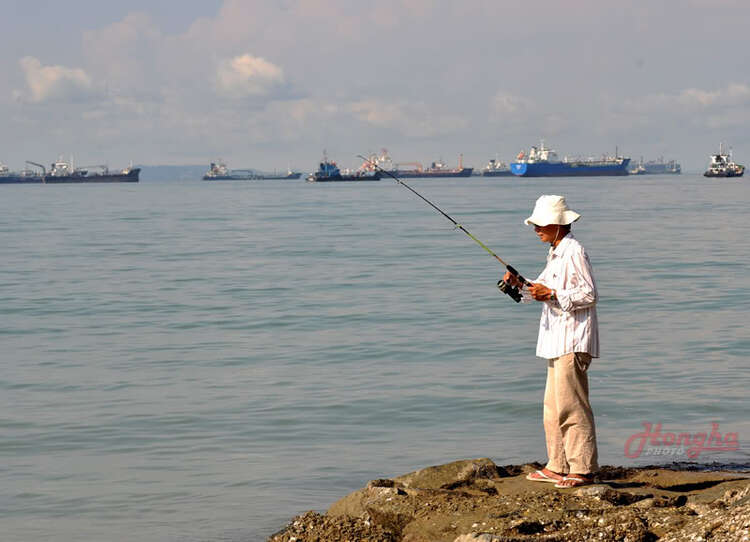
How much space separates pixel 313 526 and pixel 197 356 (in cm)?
818

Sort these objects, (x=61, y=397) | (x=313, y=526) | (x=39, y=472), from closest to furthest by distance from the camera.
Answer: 1. (x=313, y=526)
2. (x=39, y=472)
3. (x=61, y=397)

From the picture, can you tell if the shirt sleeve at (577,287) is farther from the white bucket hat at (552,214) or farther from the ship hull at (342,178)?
the ship hull at (342,178)

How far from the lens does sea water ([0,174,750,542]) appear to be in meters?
7.68

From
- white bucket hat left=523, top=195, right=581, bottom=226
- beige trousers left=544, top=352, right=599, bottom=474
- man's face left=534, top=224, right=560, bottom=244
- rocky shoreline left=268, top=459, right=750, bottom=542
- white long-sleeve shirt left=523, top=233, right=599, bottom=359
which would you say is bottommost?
rocky shoreline left=268, top=459, right=750, bottom=542

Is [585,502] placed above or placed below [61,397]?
above

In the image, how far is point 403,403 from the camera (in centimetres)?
1039

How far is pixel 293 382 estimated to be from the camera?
11.8m

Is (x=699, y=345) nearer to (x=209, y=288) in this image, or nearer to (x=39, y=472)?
(x=39, y=472)

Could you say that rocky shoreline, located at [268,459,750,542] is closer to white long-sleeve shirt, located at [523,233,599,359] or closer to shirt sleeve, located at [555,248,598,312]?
white long-sleeve shirt, located at [523,233,599,359]

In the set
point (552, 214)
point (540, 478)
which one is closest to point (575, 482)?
point (540, 478)

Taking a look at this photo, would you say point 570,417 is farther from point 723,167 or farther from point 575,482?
point 723,167

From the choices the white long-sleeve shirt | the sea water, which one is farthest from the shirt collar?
the sea water

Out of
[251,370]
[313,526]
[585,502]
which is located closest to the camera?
[585,502]

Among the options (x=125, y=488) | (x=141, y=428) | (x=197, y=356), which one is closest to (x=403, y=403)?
(x=141, y=428)
